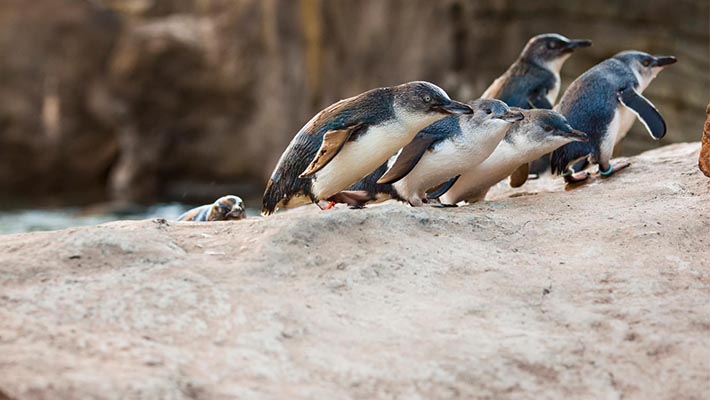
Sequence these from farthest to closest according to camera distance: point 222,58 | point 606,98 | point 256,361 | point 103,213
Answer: point 222,58, point 103,213, point 606,98, point 256,361

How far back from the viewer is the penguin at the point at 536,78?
6.36 metres

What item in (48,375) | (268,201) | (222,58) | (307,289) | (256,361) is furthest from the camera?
(222,58)

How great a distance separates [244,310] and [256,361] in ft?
0.92

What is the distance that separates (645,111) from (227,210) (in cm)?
236

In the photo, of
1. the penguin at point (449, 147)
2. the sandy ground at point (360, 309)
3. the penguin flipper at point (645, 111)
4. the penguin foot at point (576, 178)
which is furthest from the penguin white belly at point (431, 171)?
the penguin flipper at point (645, 111)

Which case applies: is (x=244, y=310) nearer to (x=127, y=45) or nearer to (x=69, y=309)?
(x=69, y=309)

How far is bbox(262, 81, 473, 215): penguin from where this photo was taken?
4.24 metres

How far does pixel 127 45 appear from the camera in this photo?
50.8 ft

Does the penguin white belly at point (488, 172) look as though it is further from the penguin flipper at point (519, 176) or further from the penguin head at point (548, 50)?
the penguin head at point (548, 50)

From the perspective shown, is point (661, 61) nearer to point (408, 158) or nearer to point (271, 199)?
point (408, 158)

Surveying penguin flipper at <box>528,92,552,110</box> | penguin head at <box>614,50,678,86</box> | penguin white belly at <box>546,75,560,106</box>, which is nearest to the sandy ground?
penguin head at <box>614,50,678,86</box>

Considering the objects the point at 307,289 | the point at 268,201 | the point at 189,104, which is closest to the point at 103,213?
the point at 189,104

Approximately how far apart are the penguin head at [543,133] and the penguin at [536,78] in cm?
156

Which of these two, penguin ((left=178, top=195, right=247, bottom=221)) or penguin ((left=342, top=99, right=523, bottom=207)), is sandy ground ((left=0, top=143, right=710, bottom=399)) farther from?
penguin ((left=178, top=195, right=247, bottom=221))
